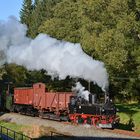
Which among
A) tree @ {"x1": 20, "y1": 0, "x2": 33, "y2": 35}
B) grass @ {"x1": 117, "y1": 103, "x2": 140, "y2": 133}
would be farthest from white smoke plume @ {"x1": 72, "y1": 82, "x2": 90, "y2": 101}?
tree @ {"x1": 20, "y1": 0, "x2": 33, "y2": 35}

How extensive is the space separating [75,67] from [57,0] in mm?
55982

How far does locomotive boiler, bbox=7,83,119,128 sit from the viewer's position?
36.4 m

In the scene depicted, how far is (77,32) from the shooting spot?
198 feet

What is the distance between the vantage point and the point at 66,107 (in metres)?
39.8

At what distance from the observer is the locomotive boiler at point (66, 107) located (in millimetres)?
36425

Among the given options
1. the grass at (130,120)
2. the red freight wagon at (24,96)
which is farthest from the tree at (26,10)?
the grass at (130,120)

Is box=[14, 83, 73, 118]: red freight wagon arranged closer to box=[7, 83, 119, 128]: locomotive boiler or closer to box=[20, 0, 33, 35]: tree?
box=[7, 83, 119, 128]: locomotive boiler

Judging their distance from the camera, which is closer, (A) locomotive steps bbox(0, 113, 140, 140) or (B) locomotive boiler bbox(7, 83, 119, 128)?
(A) locomotive steps bbox(0, 113, 140, 140)

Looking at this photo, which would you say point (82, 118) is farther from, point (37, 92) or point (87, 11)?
point (87, 11)

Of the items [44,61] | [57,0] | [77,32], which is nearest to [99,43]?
[44,61]

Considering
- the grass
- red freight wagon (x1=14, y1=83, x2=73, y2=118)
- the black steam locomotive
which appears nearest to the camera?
the black steam locomotive

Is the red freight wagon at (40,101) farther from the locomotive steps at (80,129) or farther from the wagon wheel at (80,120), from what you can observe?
the wagon wheel at (80,120)

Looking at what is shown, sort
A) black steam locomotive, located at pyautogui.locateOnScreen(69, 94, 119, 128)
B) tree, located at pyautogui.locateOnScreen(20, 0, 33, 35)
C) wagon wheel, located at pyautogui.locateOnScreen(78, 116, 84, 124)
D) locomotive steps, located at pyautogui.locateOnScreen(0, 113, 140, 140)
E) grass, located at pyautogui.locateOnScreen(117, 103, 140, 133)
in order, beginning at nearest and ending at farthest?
locomotive steps, located at pyautogui.locateOnScreen(0, 113, 140, 140)
black steam locomotive, located at pyautogui.locateOnScreen(69, 94, 119, 128)
wagon wheel, located at pyautogui.locateOnScreen(78, 116, 84, 124)
grass, located at pyautogui.locateOnScreen(117, 103, 140, 133)
tree, located at pyautogui.locateOnScreen(20, 0, 33, 35)

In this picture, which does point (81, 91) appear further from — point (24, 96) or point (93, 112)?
point (24, 96)
